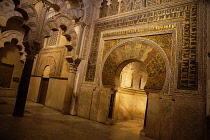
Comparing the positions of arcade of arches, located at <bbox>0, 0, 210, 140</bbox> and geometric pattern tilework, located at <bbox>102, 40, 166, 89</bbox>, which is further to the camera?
geometric pattern tilework, located at <bbox>102, 40, 166, 89</bbox>

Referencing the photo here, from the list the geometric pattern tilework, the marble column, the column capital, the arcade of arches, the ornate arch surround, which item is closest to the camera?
the arcade of arches

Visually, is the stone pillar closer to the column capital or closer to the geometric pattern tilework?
the column capital

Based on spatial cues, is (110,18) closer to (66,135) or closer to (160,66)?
(160,66)

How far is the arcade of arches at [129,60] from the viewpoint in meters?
4.24

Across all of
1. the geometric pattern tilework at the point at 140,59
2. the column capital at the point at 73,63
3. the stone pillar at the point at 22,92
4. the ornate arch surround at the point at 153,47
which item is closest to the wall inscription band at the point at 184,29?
the ornate arch surround at the point at 153,47

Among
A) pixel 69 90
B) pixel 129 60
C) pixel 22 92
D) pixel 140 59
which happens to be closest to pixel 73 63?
pixel 69 90

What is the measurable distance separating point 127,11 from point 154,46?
6.65 feet

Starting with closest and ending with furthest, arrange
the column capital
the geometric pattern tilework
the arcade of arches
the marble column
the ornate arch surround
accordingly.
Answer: the arcade of arches
the ornate arch surround
the geometric pattern tilework
the marble column
the column capital

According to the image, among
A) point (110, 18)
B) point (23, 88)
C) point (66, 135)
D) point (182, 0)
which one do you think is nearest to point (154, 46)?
point (182, 0)

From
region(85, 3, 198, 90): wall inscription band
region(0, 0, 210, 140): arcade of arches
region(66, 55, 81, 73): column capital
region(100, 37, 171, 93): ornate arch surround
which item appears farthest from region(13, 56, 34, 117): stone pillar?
region(85, 3, 198, 90): wall inscription band

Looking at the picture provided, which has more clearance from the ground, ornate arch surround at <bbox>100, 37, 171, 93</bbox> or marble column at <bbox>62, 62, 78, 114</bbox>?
ornate arch surround at <bbox>100, 37, 171, 93</bbox>

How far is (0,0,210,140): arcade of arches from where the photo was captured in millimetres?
4238

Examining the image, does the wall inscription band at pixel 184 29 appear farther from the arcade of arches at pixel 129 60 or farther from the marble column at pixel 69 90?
the marble column at pixel 69 90

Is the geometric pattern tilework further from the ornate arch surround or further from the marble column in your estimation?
the marble column
